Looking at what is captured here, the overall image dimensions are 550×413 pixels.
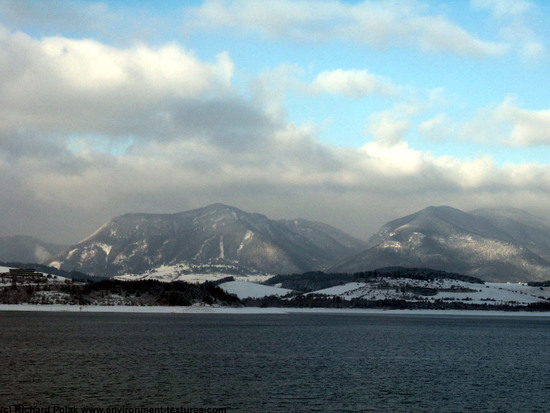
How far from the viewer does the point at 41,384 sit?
8444 centimetres

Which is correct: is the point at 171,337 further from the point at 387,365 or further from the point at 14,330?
the point at 387,365

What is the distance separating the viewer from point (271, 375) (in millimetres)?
99625

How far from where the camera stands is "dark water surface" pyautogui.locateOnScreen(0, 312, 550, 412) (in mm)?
77000

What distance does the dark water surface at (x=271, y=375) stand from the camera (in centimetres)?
7700

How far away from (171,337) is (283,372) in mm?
79860

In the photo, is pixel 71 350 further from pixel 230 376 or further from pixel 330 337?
pixel 330 337

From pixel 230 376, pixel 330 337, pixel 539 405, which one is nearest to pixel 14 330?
pixel 330 337

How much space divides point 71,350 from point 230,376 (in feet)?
156

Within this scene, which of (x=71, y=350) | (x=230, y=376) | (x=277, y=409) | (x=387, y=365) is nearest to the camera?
(x=277, y=409)

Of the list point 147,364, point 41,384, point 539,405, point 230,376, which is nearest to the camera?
point 539,405

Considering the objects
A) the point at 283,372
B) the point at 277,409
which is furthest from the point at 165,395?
the point at 283,372

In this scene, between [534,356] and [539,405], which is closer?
[539,405]

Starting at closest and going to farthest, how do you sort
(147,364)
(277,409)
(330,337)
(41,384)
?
1. (277,409)
2. (41,384)
3. (147,364)
4. (330,337)

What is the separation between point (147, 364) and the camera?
11075 centimetres
